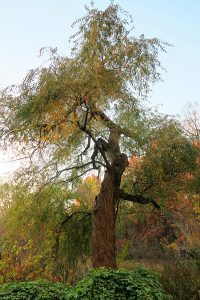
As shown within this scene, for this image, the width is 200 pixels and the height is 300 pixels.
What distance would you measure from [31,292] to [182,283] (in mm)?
2800

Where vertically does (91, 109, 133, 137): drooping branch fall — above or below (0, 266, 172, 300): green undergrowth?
above

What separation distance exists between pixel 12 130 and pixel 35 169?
191 cm

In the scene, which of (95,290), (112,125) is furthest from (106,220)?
(95,290)

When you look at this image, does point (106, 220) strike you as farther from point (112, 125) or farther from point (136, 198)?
point (112, 125)

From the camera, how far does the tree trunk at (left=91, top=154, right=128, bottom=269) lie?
956cm

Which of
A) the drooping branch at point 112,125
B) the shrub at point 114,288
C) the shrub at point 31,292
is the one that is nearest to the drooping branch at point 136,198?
the drooping branch at point 112,125

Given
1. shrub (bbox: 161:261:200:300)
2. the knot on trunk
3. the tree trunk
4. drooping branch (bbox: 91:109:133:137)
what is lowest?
shrub (bbox: 161:261:200:300)

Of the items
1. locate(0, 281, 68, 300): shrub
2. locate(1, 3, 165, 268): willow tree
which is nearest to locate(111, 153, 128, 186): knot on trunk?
locate(1, 3, 165, 268): willow tree

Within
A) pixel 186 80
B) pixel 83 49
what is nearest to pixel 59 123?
pixel 83 49

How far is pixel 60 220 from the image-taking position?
11.9 metres

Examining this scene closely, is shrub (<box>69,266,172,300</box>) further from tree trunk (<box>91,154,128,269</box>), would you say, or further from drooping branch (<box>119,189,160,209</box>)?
drooping branch (<box>119,189,160,209</box>)

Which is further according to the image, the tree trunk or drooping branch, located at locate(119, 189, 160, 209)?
drooping branch, located at locate(119, 189, 160, 209)

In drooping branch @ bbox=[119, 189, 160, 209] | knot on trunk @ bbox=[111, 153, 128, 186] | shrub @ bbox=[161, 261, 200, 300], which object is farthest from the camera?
drooping branch @ bbox=[119, 189, 160, 209]

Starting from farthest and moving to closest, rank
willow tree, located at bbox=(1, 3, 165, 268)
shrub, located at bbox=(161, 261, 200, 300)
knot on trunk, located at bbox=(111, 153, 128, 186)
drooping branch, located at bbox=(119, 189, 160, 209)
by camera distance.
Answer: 1. drooping branch, located at bbox=(119, 189, 160, 209)
2. knot on trunk, located at bbox=(111, 153, 128, 186)
3. willow tree, located at bbox=(1, 3, 165, 268)
4. shrub, located at bbox=(161, 261, 200, 300)
